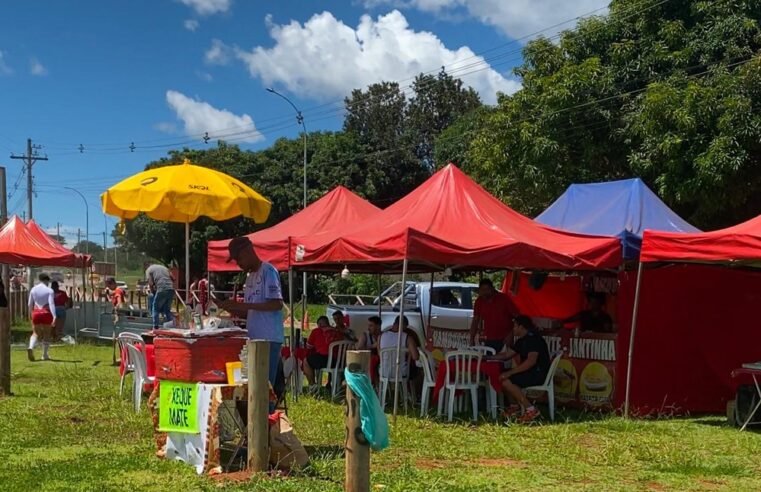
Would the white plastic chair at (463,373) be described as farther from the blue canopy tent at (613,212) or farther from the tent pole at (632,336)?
the blue canopy tent at (613,212)

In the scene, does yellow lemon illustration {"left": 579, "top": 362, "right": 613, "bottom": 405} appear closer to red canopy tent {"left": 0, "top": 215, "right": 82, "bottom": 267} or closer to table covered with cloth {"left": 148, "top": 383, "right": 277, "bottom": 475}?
table covered with cloth {"left": 148, "top": 383, "right": 277, "bottom": 475}

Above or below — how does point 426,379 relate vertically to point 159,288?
below

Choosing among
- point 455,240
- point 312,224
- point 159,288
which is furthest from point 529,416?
point 159,288

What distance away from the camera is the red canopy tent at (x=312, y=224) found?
12156 mm

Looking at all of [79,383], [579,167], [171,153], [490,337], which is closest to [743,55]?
[579,167]

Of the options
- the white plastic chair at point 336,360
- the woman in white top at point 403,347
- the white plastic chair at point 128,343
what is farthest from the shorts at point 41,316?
the woman in white top at point 403,347

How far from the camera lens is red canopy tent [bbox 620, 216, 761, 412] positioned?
10172 millimetres

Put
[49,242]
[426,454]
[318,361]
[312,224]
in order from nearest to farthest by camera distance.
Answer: [426,454], [318,361], [312,224], [49,242]

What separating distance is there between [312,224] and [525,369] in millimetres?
4857

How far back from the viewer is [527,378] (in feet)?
31.7

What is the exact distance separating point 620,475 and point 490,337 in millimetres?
3934

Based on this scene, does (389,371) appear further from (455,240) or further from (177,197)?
(177,197)

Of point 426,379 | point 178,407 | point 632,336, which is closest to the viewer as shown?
point 178,407

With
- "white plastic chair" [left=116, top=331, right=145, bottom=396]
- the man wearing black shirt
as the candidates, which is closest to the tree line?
the man wearing black shirt
